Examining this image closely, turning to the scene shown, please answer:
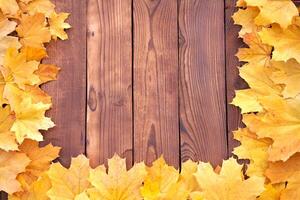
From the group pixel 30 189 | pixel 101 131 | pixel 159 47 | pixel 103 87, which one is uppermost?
pixel 159 47

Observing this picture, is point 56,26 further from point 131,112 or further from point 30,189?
point 30,189

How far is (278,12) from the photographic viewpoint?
1587mm

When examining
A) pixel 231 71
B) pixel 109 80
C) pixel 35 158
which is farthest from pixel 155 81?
pixel 35 158

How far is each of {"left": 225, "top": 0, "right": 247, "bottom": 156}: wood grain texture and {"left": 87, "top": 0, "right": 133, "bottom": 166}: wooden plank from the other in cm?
32

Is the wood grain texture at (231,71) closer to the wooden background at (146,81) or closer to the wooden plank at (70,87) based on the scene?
the wooden background at (146,81)

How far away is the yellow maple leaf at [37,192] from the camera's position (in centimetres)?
155

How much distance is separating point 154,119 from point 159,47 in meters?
0.24

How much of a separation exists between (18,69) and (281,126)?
84 cm

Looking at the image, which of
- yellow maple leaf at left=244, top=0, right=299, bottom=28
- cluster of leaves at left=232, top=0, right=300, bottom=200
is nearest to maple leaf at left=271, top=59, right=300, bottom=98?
cluster of leaves at left=232, top=0, right=300, bottom=200

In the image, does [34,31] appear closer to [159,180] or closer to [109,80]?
[109,80]

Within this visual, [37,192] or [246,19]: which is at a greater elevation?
[246,19]

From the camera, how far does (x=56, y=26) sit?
1.70m

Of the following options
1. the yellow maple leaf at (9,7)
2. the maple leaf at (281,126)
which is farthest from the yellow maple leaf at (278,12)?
the yellow maple leaf at (9,7)

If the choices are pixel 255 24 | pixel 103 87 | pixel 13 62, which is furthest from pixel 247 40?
pixel 13 62
